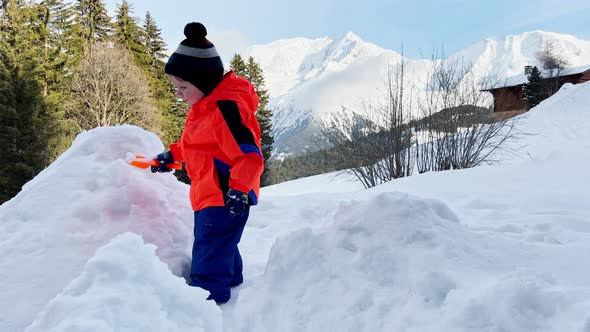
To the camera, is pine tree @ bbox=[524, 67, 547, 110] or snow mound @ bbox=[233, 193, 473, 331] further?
pine tree @ bbox=[524, 67, 547, 110]

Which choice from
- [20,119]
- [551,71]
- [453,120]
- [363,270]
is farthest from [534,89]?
[363,270]

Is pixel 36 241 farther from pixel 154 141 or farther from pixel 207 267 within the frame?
pixel 154 141

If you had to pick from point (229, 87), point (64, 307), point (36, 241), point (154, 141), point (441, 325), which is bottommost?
point (441, 325)

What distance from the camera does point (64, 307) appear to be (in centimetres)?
97

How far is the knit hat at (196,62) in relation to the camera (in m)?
2.32

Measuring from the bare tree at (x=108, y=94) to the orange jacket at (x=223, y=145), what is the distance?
2010cm

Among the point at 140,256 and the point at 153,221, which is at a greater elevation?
the point at 140,256

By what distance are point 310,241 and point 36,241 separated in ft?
5.18

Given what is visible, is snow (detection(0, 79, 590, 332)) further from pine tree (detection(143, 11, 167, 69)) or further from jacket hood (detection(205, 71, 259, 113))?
pine tree (detection(143, 11, 167, 69))

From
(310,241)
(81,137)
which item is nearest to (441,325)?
(310,241)

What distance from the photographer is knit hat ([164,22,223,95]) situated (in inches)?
91.3

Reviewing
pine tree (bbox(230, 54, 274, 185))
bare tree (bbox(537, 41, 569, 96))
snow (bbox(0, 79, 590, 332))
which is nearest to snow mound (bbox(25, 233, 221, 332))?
snow (bbox(0, 79, 590, 332))

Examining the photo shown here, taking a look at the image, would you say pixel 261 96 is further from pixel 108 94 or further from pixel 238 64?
pixel 108 94

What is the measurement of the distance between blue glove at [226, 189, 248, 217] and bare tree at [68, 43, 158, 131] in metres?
20.5
